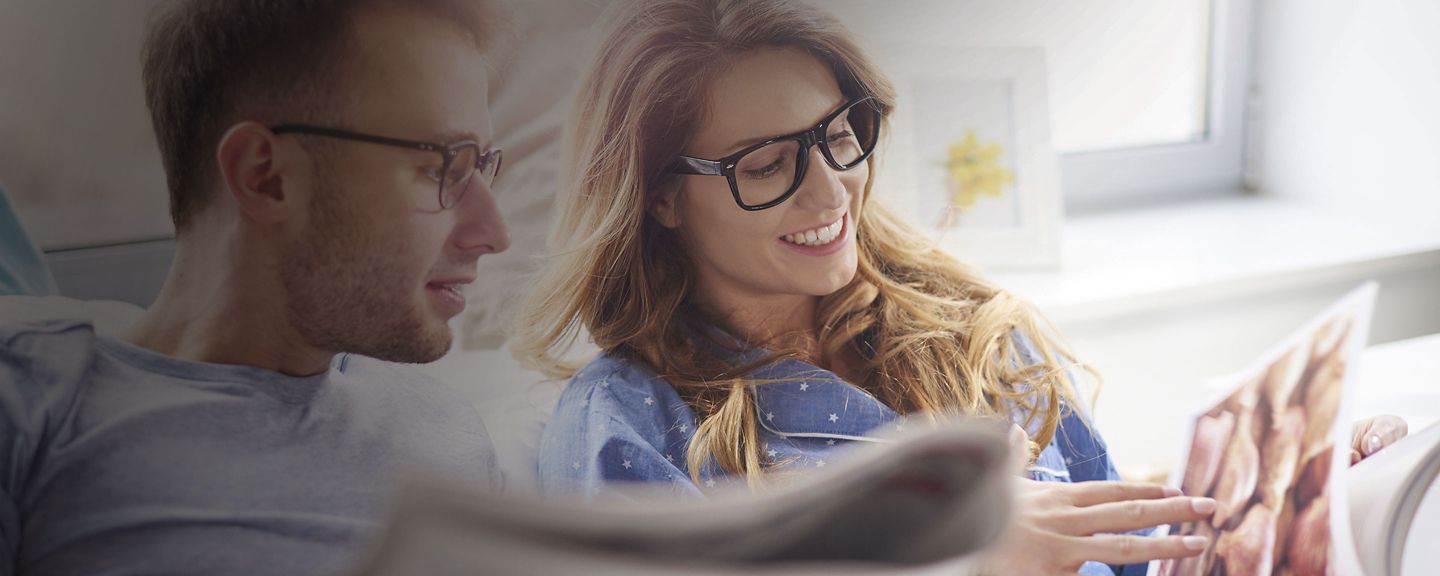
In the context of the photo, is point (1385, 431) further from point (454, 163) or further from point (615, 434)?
point (454, 163)

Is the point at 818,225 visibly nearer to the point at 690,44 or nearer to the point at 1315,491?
the point at 690,44

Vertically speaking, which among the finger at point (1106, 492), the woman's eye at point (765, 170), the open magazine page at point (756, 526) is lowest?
the finger at point (1106, 492)

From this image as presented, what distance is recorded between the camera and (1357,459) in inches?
38.8

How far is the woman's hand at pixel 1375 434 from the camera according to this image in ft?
3.23

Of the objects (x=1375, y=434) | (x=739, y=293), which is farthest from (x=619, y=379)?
(x=1375, y=434)

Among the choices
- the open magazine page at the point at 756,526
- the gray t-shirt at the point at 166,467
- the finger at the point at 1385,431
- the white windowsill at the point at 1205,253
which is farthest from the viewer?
the white windowsill at the point at 1205,253

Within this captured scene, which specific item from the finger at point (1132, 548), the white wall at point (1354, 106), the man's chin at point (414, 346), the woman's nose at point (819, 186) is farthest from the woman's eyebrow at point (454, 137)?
the white wall at point (1354, 106)

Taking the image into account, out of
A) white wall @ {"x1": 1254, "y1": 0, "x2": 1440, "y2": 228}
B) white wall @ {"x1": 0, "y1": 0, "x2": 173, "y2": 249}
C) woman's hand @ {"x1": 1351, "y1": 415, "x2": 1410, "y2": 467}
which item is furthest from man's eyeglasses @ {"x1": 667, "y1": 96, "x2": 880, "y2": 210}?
white wall @ {"x1": 1254, "y1": 0, "x2": 1440, "y2": 228}

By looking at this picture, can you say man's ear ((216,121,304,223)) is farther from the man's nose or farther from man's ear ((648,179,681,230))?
man's ear ((648,179,681,230))

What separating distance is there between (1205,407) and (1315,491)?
11cm

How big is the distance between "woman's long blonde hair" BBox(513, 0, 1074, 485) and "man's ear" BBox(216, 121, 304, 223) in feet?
0.61

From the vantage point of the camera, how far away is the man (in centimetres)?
63

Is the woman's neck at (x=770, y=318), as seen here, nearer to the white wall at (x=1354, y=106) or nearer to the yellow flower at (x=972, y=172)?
the yellow flower at (x=972, y=172)

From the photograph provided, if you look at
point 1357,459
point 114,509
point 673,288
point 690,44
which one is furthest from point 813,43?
point 1357,459
